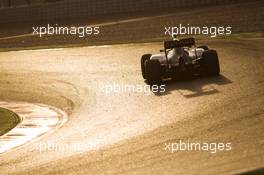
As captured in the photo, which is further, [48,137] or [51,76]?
[51,76]

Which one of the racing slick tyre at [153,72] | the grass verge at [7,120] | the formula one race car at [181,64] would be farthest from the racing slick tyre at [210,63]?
the grass verge at [7,120]

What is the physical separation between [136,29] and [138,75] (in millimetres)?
12173

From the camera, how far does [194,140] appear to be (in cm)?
1162

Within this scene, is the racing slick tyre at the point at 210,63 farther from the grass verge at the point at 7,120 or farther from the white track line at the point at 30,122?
the grass verge at the point at 7,120

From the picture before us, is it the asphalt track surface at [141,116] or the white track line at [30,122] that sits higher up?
the asphalt track surface at [141,116]

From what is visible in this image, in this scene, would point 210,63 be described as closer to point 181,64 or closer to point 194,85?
point 181,64

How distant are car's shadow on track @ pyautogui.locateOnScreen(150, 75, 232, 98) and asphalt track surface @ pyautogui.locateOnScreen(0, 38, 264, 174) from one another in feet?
0.09

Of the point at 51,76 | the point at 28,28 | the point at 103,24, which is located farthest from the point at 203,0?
the point at 51,76

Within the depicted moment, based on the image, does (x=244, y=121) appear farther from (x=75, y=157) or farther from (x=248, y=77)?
(x=248, y=77)

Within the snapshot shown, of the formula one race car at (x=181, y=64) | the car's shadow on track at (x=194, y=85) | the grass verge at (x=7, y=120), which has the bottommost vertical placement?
the grass verge at (x=7, y=120)

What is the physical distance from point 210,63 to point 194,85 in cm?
89

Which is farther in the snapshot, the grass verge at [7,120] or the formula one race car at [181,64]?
the formula one race car at [181,64]

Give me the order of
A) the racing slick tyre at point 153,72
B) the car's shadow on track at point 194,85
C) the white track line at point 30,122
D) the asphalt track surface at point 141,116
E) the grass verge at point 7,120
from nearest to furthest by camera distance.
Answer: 1. the asphalt track surface at point 141,116
2. the white track line at point 30,122
3. the grass verge at point 7,120
4. the car's shadow on track at point 194,85
5. the racing slick tyre at point 153,72

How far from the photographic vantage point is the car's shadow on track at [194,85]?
15844 millimetres
